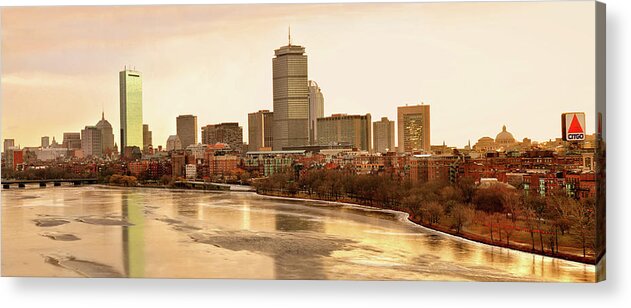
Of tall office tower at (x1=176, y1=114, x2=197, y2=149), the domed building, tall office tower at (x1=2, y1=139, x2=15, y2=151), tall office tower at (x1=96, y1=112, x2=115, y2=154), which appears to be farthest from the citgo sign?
tall office tower at (x1=2, y1=139, x2=15, y2=151)

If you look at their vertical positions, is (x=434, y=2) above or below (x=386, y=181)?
above

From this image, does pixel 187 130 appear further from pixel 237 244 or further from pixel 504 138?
pixel 504 138

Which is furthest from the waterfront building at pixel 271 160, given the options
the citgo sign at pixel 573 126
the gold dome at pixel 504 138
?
the citgo sign at pixel 573 126

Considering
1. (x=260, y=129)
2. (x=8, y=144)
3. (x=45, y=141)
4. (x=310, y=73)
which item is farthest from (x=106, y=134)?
(x=310, y=73)

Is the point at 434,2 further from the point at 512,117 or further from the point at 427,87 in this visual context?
the point at 512,117

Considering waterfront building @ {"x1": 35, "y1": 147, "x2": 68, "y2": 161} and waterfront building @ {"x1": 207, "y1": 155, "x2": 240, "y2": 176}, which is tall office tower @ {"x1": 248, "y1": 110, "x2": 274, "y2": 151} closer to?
waterfront building @ {"x1": 207, "y1": 155, "x2": 240, "y2": 176}

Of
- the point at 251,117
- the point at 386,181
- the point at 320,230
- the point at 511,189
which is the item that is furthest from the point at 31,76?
the point at 511,189
